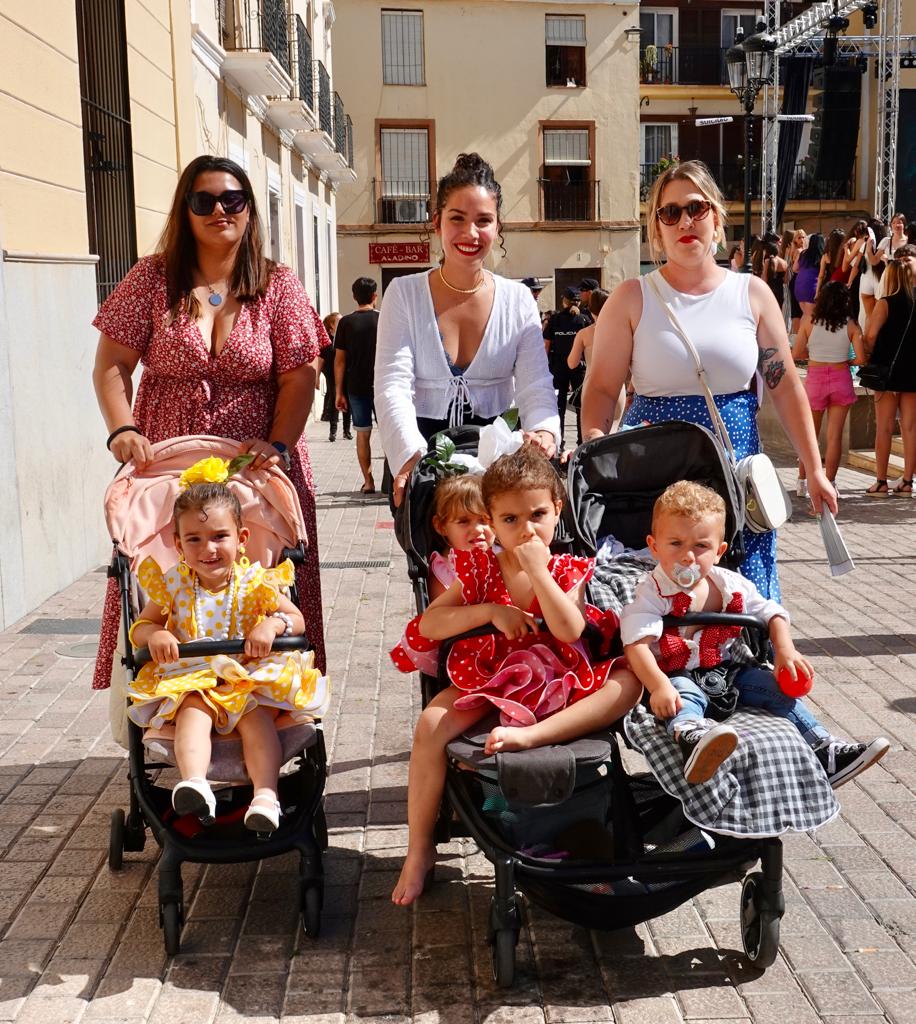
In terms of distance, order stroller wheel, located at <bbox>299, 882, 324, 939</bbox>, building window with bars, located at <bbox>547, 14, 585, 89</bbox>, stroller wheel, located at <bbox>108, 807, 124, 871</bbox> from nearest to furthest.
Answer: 1. stroller wheel, located at <bbox>299, 882, 324, 939</bbox>
2. stroller wheel, located at <bbox>108, 807, 124, 871</bbox>
3. building window with bars, located at <bbox>547, 14, 585, 89</bbox>

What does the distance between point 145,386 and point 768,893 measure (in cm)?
266

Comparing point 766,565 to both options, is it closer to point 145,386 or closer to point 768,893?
point 768,893

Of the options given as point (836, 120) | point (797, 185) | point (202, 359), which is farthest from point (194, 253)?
point (797, 185)

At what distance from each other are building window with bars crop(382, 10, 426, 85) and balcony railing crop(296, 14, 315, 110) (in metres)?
11.2

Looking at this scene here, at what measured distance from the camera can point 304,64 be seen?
24250 millimetres

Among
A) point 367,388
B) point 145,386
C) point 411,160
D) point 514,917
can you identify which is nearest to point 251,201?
point 145,386

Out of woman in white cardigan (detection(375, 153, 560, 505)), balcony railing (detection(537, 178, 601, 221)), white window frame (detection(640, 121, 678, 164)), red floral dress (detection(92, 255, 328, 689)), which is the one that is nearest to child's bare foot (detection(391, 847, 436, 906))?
woman in white cardigan (detection(375, 153, 560, 505))

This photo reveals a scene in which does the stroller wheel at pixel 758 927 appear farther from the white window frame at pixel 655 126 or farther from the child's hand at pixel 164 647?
the white window frame at pixel 655 126

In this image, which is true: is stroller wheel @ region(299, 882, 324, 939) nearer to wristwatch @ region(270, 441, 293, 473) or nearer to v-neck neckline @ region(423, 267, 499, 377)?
wristwatch @ region(270, 441, 293, 473)

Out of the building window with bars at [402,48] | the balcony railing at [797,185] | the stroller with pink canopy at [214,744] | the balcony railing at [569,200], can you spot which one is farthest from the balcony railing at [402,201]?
the stroller with pink canopy at [214,744]

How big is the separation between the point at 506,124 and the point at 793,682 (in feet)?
115

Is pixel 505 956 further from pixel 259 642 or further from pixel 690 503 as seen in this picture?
pixel 690 503

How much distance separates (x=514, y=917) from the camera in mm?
3420

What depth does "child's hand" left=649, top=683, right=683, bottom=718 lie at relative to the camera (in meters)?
3.48
